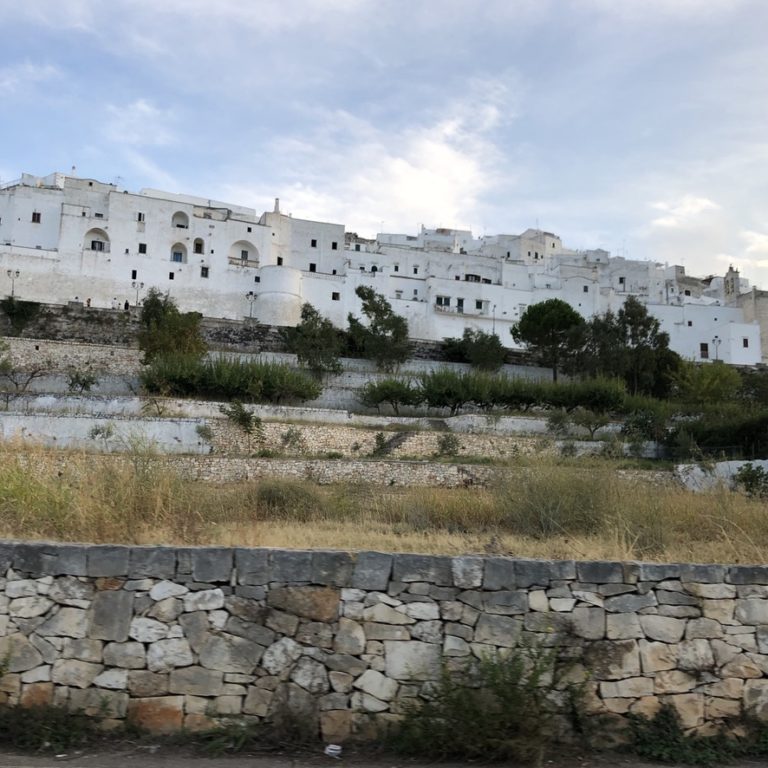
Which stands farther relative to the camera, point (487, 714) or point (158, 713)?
point (158, 713)

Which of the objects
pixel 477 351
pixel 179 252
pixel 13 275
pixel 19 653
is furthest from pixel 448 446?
pixel 13 275

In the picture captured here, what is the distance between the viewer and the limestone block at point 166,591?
16.0ft

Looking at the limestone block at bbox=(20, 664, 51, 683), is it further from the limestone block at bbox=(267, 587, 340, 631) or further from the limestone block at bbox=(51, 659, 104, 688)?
the limestone block at bbox=(267, 587, 340, 631)

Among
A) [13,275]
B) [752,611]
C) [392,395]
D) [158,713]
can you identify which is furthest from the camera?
[13,275]

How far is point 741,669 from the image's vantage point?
498 centimetres

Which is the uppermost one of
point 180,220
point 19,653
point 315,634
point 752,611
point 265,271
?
point 180,220

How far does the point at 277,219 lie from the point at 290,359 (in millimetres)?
19873

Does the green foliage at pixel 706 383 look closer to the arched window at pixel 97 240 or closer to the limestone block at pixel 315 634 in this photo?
the limestone block at pixel 315 634

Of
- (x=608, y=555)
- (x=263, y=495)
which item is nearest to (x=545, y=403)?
(x=263, y=495)

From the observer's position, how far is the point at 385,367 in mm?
A: 46625

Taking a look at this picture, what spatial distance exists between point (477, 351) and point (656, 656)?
147 ft

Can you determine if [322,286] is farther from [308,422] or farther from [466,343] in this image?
[308,422]

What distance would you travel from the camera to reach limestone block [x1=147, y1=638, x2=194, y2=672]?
15.7 feet

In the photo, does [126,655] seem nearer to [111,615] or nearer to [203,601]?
[111,615]
